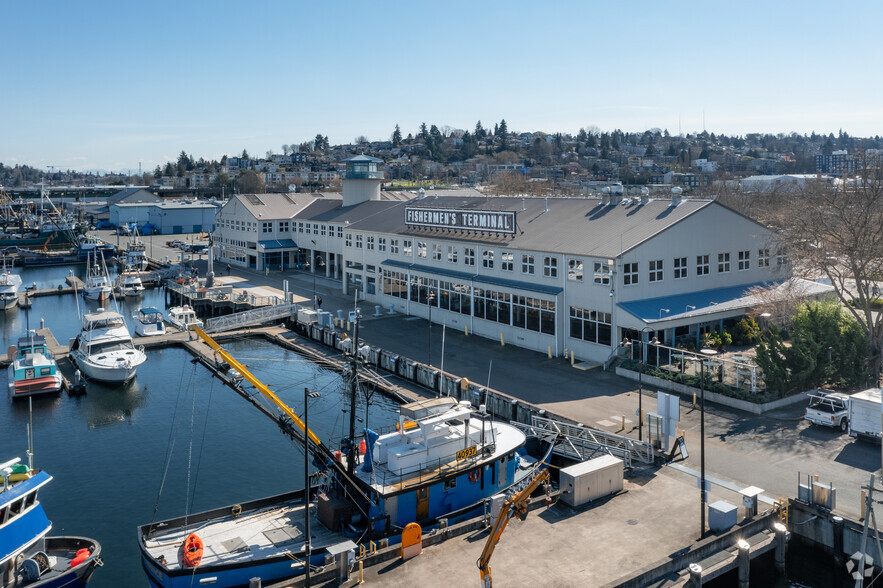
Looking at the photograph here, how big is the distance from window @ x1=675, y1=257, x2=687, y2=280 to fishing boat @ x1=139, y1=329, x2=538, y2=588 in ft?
67.2

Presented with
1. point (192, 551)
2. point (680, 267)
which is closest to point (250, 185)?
point (680, 267)

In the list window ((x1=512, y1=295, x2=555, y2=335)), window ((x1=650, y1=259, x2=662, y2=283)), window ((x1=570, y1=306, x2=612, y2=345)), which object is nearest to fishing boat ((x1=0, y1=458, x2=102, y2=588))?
window ((x1=570, y1=306, x2=612, y2=345))

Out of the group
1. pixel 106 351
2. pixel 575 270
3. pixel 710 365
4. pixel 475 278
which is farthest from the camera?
pixel 475 278

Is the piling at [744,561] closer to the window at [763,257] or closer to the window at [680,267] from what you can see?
the window at [680,267]

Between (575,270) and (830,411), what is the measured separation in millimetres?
15037

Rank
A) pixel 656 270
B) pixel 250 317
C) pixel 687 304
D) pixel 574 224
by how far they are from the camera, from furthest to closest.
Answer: pixel 250 317 < pixel 574 224 < pixel 656 270 < pixel 687 304

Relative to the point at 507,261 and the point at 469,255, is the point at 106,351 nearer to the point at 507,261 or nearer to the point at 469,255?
the point at 469,255

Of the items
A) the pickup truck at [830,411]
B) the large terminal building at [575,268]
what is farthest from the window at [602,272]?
the pickup truck at [830,411]

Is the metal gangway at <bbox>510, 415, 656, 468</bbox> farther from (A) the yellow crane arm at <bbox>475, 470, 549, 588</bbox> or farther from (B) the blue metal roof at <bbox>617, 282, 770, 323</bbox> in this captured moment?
(B) the blue metal roof at <bbox>617, 282, 770, 323</bbox>

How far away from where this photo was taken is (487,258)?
45812 millimetres

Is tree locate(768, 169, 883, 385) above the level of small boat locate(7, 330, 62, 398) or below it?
above

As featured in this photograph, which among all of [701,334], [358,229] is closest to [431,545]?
[701,334]

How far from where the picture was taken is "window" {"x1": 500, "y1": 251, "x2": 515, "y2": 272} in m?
44.1

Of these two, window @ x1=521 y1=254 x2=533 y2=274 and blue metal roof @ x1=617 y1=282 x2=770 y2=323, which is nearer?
blue metal roof @ x1=617 y1=282 x2=770 y2=323
